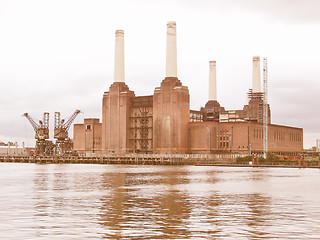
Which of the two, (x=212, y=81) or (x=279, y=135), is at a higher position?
(x=212, y=81)

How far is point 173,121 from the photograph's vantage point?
559 feet

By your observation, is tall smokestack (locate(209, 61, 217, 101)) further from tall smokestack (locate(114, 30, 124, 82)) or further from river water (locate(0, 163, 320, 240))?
river water (locate(0, 163, 320, 240))

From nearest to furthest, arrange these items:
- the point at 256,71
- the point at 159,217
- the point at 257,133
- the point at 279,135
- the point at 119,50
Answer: the point at 159,217, the point at 257,133, the point at 119,50, the point at 256,71, the point at 279,135

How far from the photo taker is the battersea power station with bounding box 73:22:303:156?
555 feet

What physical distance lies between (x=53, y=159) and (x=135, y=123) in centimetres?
3250

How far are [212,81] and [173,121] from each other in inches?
1290

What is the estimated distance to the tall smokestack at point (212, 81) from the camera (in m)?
193

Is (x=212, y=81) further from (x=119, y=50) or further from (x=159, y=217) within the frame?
(x=159, y=217)

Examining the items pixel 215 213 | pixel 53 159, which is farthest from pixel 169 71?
pixel 215 213

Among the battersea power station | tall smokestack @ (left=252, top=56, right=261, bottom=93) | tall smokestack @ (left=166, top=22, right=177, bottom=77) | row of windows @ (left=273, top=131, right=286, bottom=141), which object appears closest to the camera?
tall smokestack @ (left=166, top=22, right=177, bottom=77)

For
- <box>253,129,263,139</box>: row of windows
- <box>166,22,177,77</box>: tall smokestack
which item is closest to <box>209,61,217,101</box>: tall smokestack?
<box>253,129,263,139</box>: row of windows

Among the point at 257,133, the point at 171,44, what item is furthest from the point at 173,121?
the point at 257,133

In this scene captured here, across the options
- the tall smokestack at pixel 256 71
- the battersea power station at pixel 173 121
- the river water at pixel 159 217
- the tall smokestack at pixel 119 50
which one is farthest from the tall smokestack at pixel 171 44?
the river water at pixel 159 217

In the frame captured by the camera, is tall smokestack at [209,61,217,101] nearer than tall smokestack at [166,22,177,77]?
No
